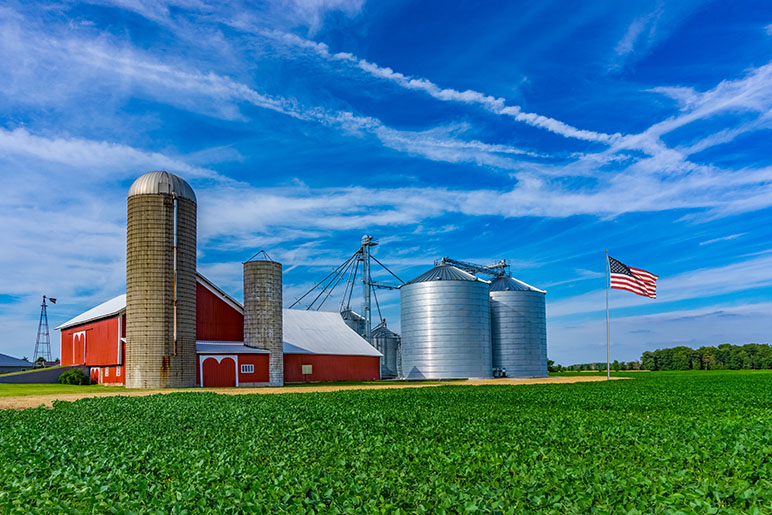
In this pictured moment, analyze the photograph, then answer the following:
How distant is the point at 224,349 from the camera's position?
4969 cm

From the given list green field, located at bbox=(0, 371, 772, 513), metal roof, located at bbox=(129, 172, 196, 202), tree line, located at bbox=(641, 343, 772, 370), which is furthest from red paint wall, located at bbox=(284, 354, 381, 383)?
tree line, located at bbox=(641, 343, 772, 370)

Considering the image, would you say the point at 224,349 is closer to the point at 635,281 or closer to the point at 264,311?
the point at 264,311

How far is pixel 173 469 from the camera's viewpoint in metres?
10.7

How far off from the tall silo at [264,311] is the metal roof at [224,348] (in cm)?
78

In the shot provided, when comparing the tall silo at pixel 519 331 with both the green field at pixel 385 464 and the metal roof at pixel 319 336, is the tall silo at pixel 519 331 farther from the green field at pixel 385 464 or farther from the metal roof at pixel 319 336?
the green field at pixel 385 464

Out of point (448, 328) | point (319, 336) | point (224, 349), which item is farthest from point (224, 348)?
point (448, 328)

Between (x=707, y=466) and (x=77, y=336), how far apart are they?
2354 inches

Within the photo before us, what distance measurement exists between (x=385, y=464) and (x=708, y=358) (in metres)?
128

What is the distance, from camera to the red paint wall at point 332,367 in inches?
2271

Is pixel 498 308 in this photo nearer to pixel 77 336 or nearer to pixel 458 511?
pixel 77 336

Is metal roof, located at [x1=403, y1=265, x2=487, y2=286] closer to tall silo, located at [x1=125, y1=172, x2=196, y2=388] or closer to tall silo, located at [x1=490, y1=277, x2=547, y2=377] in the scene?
tall silo, located at [x1=490, y1=277, x2=547, y2=377]

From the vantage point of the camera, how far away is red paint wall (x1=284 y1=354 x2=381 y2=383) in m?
57.7

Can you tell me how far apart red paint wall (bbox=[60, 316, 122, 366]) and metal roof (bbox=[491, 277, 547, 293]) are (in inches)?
1614

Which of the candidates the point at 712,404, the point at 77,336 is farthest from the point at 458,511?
the point at 77,336
